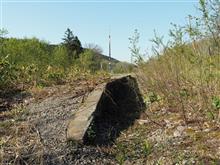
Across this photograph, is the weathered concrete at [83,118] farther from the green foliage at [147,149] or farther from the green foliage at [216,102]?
the green foliage at [216,102]

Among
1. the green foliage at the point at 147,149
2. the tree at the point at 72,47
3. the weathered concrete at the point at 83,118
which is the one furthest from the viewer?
the tree at the point at 72,47

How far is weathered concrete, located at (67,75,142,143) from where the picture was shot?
416 centimetres

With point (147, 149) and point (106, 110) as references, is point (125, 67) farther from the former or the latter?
point (147, 149)

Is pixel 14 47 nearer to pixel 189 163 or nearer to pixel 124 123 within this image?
pixel 124 123

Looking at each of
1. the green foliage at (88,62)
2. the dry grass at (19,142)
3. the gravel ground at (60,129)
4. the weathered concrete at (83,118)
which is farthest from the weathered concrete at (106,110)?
the green foliage at (88,62)

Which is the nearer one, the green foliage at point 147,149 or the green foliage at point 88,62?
the green foliage at point 147,149

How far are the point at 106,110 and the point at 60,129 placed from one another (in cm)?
107

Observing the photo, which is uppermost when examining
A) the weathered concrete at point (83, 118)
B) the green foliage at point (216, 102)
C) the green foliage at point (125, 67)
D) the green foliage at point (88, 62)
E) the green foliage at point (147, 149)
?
the green foliage at point (88, 62)

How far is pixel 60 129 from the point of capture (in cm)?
427

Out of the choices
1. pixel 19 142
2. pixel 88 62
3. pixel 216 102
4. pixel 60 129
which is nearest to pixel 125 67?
pixel 60 129

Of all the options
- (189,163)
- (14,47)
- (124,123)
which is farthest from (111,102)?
(14,47)

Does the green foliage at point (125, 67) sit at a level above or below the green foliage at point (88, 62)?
below

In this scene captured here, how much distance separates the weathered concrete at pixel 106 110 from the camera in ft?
13.6

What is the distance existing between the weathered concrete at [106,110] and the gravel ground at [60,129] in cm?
11
